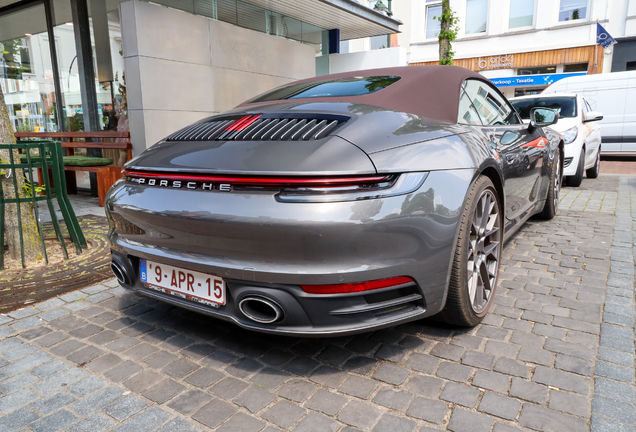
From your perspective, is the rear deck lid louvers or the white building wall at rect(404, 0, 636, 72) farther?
the white building wall at rect(404, 0, 636, 72)

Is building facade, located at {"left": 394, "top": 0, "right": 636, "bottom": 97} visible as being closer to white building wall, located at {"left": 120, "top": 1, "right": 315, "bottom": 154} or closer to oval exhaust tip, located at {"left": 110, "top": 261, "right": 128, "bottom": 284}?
white building wall, located at {"left": 120, "top": 1, "right": 315, "bottom": 154}

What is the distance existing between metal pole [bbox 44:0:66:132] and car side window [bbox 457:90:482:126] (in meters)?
8.14

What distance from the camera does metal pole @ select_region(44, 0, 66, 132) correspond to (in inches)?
335

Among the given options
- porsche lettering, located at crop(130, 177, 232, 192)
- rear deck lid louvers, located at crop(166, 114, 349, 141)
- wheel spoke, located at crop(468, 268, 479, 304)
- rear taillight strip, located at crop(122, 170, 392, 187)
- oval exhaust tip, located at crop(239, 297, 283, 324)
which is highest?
rear deck lid louvers, located at crop(166, 114, 349, 141)

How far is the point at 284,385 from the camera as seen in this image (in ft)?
6.94

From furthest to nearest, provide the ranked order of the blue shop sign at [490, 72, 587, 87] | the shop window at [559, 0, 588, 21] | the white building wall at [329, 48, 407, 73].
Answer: the blue shop sign at [490, 72, 587, 87] → the shop window at [559, 0, 588, 21] → the white building wall at [329, 48, 407, 73]

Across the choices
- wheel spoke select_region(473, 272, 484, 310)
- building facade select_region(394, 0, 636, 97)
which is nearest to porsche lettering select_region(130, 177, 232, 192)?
wheel spoke select_region(473, 272, 484, 310)

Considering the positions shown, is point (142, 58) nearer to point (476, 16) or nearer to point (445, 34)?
point (445, 34)

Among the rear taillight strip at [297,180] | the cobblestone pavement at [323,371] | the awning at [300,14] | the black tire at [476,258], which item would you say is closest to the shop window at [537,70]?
the awning at [300,14]

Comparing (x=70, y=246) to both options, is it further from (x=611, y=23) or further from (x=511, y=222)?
(x=611, y=23)

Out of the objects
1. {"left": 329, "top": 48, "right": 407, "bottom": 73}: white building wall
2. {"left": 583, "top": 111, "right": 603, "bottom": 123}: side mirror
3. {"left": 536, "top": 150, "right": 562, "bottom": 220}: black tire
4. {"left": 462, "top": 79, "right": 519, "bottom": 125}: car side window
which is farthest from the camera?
{"left": 329, "top": 48, "right": 407, "bottom": 73}: white building wall

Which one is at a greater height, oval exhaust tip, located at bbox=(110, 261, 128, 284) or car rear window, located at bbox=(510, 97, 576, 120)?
car rear window, located at bbox=(510, 97, 576, 120)

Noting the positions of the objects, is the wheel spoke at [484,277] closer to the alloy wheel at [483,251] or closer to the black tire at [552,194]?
the alloy wheel at [483,251]

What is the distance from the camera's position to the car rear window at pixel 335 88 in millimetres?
2791
